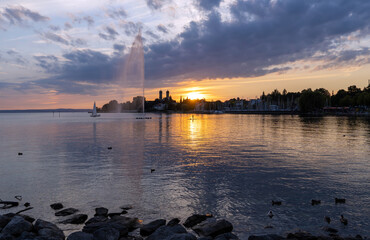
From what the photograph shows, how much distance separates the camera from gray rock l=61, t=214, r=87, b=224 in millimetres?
14168

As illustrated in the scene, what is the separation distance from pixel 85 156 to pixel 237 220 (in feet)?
83.6

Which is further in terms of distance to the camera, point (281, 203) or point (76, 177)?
point (76, 177)

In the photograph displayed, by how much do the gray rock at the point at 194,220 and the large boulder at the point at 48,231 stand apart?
236 inches

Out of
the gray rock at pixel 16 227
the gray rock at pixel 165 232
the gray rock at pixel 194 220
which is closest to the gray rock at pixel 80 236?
the gray rock at pixel 165 232

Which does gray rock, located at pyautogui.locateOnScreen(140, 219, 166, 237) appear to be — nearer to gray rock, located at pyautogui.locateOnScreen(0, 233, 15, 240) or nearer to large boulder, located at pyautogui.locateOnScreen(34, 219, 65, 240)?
large boulder, located at pyautogui.locateOnScreen(34, 219, 65, 240)

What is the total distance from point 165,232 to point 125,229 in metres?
2.02

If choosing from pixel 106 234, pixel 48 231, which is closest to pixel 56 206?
pixel 48 231

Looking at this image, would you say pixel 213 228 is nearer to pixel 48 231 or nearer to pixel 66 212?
pixel 48 231

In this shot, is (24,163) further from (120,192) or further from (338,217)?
(338,217)

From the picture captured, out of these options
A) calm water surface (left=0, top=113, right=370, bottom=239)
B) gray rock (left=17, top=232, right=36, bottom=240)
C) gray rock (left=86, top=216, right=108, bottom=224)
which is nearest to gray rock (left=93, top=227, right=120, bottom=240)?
gray rock (left=86, top=216, right=108, bottom=224)

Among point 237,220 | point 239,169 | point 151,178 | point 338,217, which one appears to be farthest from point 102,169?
point 338,217

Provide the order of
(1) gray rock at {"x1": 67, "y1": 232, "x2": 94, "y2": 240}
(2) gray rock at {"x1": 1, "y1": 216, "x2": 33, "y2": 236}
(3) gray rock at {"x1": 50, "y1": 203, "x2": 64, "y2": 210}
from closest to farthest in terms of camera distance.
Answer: (1) gray rock at {"x1": 67, "y1": 232, "x2": 94, "y2": 240} < (2) gray rock at {"x1": 1, "y1": 216, "x2": 33, "y2": 236} < (3) gray rock at {"x1": 50, "y1": 203, "x2": 64, "y2": 210}

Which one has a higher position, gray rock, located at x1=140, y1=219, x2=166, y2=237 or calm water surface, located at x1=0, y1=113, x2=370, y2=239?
gray rock, located at x1=140, y1=219, x2=166, y2=237

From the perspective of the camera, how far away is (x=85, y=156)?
3456 centimetres
